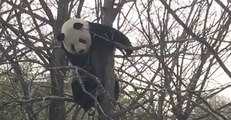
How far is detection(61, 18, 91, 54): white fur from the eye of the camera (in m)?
4.94

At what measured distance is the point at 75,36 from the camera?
503 centimetres

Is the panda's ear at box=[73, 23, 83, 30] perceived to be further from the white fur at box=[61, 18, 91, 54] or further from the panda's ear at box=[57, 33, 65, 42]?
the panda's ear at box=[57, 33, 65, 42]

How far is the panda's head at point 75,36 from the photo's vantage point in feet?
16.1

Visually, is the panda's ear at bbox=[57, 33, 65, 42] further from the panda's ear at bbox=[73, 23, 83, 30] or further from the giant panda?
the panda's ear at bbox=[73, 23, 83, 30]

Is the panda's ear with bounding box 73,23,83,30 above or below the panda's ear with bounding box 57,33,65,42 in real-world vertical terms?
above

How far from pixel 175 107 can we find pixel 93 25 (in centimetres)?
145

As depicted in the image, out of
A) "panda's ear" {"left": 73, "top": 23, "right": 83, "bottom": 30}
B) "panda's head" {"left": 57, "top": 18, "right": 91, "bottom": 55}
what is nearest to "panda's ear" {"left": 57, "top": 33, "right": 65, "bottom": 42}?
"panda's head" {"left": 57, "top": 18, "right": 91, "bottom": 55}

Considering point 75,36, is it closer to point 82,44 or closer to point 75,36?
point 75,36

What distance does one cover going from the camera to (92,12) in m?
6.04

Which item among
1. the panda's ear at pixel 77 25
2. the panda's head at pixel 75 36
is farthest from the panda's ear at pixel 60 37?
the panda's ear at pixel 77 25

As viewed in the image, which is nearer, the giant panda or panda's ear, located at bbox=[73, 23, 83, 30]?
the giant panda

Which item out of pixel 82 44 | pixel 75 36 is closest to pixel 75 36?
pixel 75 36

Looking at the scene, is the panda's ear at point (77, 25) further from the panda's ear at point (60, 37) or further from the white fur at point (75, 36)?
the panda's ear at point (60, 37)

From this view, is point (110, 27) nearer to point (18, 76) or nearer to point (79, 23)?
point (79, 23)
